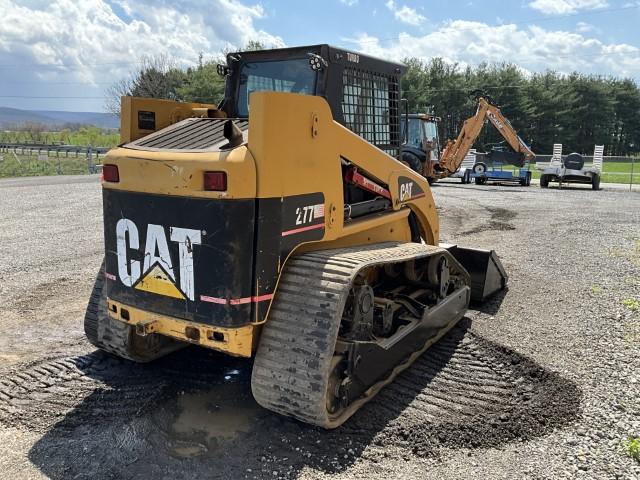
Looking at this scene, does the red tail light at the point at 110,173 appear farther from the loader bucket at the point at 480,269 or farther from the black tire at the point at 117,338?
the loader bucket at the point at 480,269

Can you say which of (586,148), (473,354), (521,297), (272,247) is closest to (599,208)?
(521,297)

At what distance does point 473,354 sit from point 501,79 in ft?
161

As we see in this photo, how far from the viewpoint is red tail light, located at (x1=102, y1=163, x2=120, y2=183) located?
11.4 feet

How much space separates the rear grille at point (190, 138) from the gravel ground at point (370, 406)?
1746 millimetres

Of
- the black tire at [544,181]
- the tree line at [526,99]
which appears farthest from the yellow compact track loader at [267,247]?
the tree line at [526,99]

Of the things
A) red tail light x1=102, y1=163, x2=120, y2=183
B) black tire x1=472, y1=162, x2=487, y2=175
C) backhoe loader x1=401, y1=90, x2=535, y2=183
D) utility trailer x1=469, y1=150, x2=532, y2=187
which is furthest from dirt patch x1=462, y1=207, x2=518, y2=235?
black tire x1=472, y1=162, x2=487, y2=175

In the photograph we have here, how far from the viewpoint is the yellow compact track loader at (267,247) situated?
10.2 ft

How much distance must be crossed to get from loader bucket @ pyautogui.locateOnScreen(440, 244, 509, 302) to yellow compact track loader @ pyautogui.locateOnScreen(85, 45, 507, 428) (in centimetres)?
188

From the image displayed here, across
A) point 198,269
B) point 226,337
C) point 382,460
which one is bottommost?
point 382,460

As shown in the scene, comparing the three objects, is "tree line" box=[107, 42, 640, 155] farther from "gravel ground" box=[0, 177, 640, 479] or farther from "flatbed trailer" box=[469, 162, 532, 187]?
"gravel ground" box=[0, 177, 640, 479]

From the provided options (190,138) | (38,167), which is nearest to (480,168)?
(38,167)

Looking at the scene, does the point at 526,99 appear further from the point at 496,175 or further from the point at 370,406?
the point at 370,406

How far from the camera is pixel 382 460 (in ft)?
10.5

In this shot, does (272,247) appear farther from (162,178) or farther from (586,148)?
(586,148)
